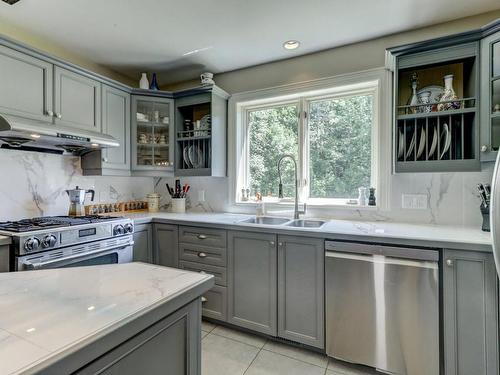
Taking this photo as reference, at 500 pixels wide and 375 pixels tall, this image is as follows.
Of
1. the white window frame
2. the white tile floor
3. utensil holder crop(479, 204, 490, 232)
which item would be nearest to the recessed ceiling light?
the white window frame

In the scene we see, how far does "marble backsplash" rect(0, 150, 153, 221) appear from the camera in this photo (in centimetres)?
221

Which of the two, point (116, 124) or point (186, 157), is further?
point (186, 157)

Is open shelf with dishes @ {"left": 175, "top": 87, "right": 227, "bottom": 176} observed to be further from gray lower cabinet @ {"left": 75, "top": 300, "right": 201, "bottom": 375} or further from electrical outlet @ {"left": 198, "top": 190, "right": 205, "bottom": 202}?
gray lower cabinet @ {"left": 75, "top": 300, "right": 201, "bottom": 375}

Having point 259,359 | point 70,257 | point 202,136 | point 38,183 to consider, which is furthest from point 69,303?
point 202,136

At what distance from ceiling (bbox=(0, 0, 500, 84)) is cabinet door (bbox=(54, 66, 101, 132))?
0.36m

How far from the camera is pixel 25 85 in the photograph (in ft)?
6.71

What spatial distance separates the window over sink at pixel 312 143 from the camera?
254 centimetres

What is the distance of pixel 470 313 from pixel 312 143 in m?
1.78

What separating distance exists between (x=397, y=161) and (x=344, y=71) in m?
1.01

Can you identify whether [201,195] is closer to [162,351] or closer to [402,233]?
[402,233]

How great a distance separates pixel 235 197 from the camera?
3.02 metres

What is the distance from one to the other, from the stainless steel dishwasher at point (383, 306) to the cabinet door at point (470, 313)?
0.22 ft

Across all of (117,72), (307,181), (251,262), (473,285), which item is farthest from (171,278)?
(117,72)

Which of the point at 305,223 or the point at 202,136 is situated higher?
the point at 202,136
